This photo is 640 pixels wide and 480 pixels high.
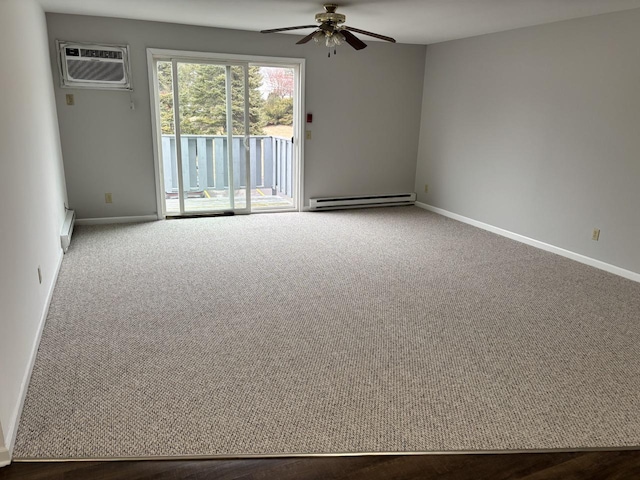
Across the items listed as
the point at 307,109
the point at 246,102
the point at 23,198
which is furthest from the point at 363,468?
the point at 307,109

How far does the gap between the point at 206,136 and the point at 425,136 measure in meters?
3.05

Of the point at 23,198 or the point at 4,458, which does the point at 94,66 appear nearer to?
the point at 23,198

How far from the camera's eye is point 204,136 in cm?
569

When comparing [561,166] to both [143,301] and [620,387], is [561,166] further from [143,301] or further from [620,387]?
[143,301]

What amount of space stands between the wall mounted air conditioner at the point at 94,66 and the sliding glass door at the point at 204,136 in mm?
407

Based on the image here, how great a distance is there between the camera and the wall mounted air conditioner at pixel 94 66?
4.70 m

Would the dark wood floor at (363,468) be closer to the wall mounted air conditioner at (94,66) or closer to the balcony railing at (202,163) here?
the wall mounted air conditioner at (94,66)

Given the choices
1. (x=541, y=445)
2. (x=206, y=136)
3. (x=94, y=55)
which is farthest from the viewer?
(x=206, y=136)

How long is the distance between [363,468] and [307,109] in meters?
4.85

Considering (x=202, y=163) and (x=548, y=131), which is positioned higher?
(x=548, y=131)

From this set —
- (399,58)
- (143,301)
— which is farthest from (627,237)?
(143,301)

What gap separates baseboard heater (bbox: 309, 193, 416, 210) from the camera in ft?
20.4

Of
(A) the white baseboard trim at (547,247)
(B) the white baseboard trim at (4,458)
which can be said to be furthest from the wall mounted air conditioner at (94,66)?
(A) the white baseboard trim at (547,247)

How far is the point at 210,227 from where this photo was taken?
207 inches
